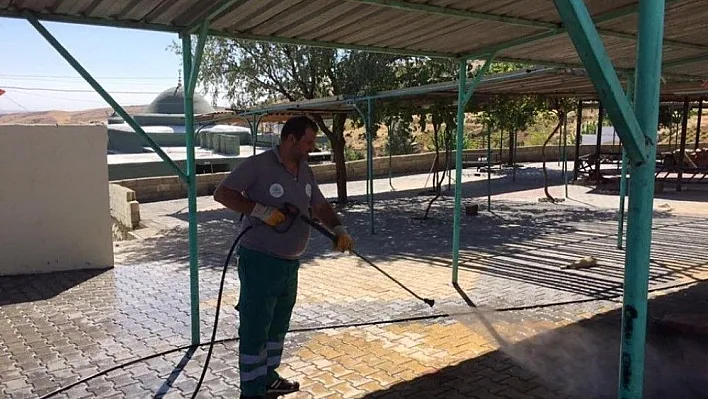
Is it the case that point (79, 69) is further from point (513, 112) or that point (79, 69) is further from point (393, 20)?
point (513, 112)

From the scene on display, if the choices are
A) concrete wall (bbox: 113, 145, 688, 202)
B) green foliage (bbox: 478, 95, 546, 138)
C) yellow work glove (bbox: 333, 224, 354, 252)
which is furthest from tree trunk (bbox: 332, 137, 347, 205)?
yellow work glove (bbox: 333, 224, 354, 252)

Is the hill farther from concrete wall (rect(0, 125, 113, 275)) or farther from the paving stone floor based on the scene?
the paving stone floor

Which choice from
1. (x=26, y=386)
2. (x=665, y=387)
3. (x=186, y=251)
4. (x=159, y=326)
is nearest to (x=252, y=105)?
(x=186, y=251)

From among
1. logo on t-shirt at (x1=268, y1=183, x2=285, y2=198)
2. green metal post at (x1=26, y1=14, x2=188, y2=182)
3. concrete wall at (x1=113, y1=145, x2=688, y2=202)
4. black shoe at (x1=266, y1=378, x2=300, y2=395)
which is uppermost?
green metal post at (x1=26, y1=14, x2=188, y2=182)

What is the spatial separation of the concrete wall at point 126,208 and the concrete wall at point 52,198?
4.70 m

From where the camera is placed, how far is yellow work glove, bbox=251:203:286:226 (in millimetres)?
2986

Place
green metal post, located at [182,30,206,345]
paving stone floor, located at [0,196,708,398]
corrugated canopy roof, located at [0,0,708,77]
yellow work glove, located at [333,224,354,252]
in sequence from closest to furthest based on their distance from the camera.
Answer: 1. yellow work glove, located at [333,224,354,252]
2. paving stone floor, located at [0,196,708,398]
3. corrugated canopy roof, located at [0,0,708,77]
4. green metal post, located at [182,30,206,345]

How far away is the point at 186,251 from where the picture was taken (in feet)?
29.5

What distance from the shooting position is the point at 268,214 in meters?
2.99

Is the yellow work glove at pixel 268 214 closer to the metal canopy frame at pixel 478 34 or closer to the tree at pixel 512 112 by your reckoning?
the metal canopy frame at pixel 478 34

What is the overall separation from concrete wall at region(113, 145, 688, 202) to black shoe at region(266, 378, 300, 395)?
14032 mm

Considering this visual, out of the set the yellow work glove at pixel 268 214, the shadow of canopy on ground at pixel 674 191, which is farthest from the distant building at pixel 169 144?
the shadow of canopy on ground at pixel 674 191

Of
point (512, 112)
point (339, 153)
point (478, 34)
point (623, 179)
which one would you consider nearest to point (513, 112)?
point (512, 112)

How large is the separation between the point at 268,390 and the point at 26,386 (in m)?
1.71
